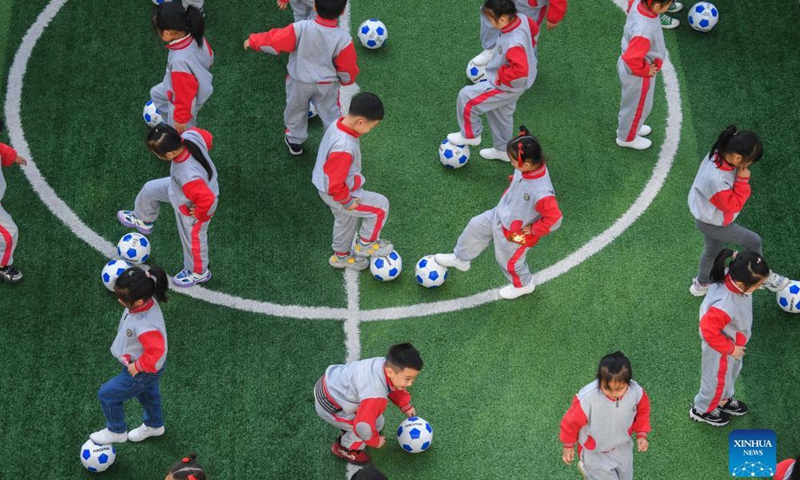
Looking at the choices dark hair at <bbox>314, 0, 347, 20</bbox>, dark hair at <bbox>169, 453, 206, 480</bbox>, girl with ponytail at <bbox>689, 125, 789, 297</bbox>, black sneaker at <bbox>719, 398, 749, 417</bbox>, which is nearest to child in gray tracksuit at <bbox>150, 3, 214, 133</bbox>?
dark hair at <bbox>314, 0, 347, 20</bbox>

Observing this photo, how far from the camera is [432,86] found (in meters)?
11.3

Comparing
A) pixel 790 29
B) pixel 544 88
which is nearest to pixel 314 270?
pixel 544 88

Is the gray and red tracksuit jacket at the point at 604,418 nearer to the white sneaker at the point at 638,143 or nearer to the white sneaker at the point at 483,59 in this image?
the white sneaker at the point at 638,143

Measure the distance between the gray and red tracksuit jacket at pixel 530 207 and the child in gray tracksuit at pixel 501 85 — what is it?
1473mm

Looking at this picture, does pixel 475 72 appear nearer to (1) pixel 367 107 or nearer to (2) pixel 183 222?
(1) pixel 367 107

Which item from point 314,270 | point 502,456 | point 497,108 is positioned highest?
point 497,108

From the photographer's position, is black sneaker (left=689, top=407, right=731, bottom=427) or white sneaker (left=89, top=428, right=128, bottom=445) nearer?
Answer: white sneaker (left=89, top=428, right=128, bottom=445)

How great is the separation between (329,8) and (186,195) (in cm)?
203

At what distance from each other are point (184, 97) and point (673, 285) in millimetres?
4538

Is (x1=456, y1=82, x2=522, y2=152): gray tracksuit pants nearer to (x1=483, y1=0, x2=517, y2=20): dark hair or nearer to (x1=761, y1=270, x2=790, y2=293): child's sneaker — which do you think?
(x1=483, y1=0, x2=517, y2=20): dark hair

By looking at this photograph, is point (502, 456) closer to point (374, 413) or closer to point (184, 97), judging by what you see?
point (374, 413)

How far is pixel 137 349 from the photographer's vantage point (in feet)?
26.0

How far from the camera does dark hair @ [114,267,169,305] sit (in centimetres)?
756

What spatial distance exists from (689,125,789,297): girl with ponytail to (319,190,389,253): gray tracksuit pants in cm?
257
